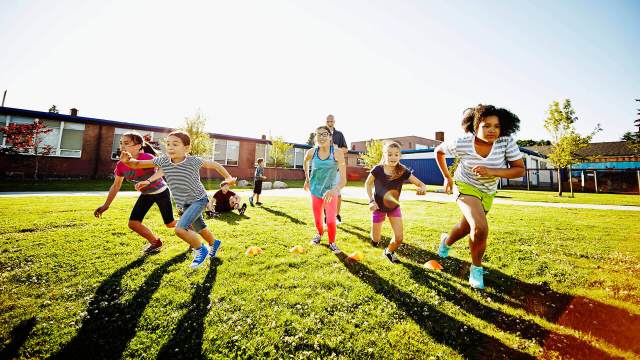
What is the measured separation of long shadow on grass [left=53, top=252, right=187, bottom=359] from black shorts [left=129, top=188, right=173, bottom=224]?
4.24 feet

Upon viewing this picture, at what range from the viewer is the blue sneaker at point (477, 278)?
3.31 meters

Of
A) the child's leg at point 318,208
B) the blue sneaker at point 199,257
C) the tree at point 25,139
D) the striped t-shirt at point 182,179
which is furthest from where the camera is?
the tree at point 25,139

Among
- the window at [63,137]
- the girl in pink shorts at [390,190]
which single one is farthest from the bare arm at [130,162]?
the window at [63,137]

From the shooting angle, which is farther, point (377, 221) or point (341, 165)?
point (341, 165)

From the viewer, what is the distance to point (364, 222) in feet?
24.6

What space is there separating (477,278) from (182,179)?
14.5 ft

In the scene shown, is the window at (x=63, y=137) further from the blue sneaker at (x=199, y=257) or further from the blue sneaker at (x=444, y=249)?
the blue sneaker at (x=444, y=249)

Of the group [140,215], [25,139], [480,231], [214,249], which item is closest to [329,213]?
[214,249]

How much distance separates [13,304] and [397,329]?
13.3 ft

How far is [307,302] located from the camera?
Result: 9.49ft

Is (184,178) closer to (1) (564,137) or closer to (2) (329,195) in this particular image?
(2) (329,195)

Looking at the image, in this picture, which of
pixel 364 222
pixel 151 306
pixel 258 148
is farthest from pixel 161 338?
pixel 258 148

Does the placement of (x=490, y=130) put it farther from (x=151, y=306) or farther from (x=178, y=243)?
(x=178, y=243)

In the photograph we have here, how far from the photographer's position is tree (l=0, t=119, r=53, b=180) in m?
17.7
